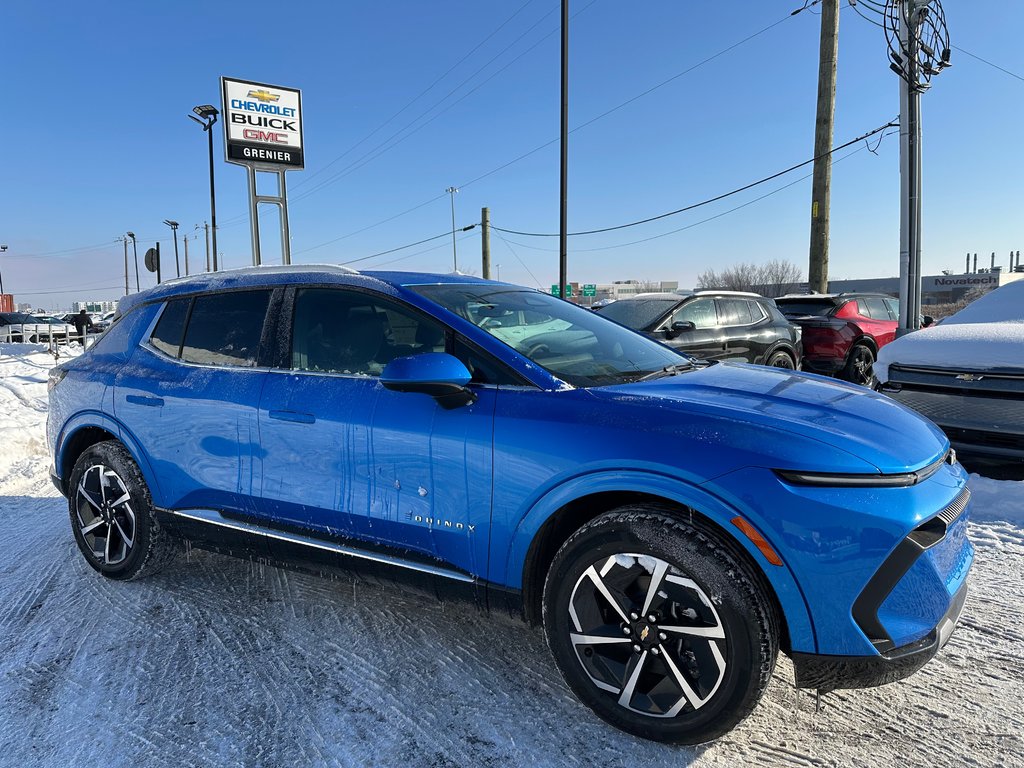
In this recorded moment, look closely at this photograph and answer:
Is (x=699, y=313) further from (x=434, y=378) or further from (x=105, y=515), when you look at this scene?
(x=105, y=515)

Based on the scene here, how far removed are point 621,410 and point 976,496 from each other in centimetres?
374

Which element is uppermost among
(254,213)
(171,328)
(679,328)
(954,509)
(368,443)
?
(254,213)

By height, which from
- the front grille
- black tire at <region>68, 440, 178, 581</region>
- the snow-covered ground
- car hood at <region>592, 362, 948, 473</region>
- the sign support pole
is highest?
the sign support pole

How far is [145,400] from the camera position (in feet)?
11.3

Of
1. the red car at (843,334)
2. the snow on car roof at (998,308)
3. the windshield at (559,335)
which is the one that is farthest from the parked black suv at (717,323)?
the windshield at (559,335)

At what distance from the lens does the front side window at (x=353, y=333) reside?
282 centimetres

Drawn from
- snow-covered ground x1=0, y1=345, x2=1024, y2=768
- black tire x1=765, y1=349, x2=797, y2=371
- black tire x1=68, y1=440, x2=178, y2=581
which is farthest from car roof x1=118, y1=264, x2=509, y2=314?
black tire x1=765, y1=349, x2=797, y2=371

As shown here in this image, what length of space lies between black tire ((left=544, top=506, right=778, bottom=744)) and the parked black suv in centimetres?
594

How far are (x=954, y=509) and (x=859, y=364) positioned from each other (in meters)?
9.27

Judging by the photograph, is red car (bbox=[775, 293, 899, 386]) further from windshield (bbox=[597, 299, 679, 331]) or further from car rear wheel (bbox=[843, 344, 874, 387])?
windshield (bbox=[597, 299, 679, 331])

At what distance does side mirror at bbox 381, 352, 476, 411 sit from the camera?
241cm

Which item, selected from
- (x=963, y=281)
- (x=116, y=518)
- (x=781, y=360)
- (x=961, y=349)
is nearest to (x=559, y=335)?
(x=116, y=518)

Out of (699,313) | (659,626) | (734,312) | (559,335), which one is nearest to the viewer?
(659,626)

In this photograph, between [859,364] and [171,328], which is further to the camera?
[859,364]
